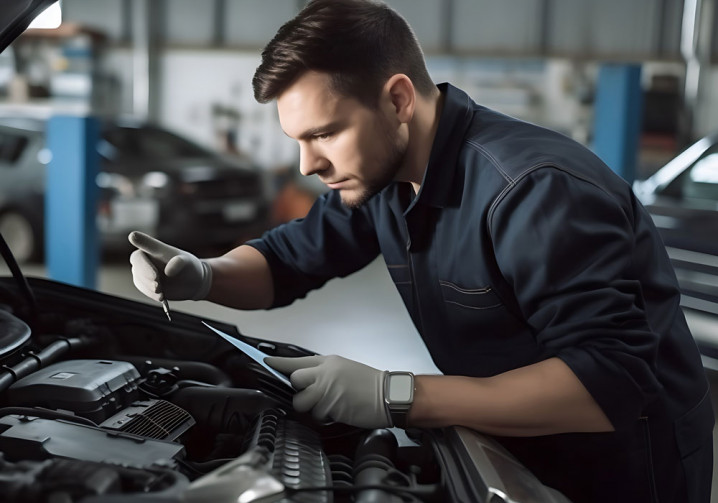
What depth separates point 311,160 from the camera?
129 centimetres

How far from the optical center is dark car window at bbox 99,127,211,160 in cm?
545

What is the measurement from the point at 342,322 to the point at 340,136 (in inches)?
128

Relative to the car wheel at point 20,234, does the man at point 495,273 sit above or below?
above

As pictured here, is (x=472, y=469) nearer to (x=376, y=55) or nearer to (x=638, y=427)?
(x=638, y=427)

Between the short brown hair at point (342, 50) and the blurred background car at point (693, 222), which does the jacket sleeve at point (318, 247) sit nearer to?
the short brown hair at point (342, 50)

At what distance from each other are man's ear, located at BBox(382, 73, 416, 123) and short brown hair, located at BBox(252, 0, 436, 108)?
0.02m

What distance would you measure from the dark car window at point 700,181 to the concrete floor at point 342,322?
609 millimetres

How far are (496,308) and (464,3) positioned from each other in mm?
9998

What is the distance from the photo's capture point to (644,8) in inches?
409

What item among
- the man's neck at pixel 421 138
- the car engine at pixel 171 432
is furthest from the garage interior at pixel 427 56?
the man's neck at pixel 421 138

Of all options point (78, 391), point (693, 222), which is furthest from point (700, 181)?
point (78, 391)

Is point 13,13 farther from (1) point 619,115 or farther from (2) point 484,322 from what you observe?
(1) point 619,115

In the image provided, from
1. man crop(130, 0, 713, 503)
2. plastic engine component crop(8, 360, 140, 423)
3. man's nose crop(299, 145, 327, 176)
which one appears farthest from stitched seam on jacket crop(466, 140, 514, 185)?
plastic engine component crop(8, 360, 140, 423)

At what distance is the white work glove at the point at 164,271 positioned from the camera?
141 centimetres
